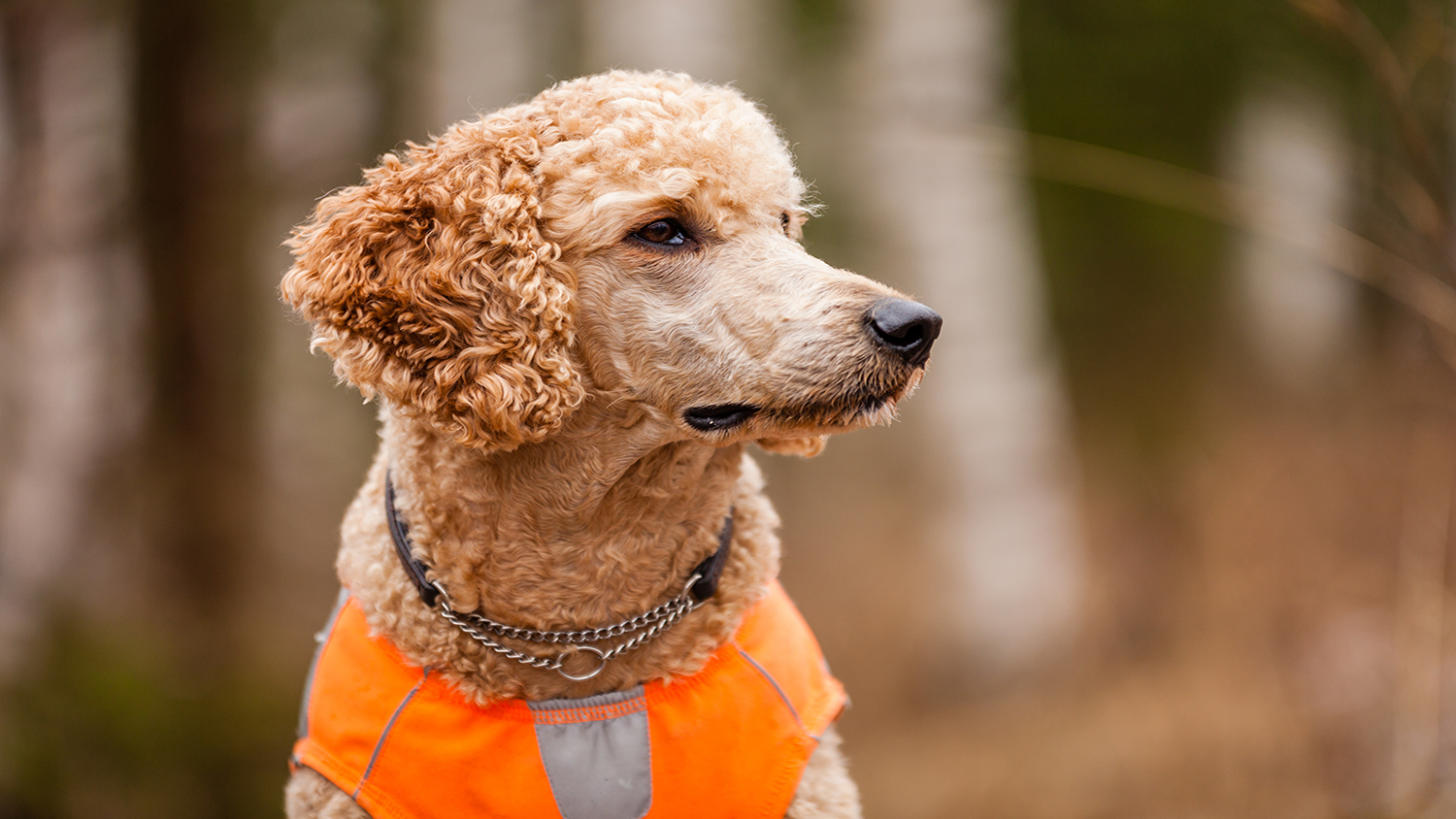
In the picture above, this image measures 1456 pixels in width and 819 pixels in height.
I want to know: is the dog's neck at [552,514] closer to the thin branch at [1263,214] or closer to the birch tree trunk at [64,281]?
the thin branch at [1263,214]

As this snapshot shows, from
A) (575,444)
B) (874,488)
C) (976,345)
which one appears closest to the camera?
(575,444)

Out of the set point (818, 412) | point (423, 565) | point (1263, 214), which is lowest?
point (423, 565)

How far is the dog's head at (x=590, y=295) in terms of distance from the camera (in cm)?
179

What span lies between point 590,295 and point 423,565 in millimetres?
606

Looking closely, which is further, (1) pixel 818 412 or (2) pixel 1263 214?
(2) pixel 1263 214

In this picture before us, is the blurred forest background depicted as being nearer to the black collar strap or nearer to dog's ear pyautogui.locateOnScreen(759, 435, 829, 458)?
dog's ear pyautogui.locateOnScreen(759, 435, 829, 458)

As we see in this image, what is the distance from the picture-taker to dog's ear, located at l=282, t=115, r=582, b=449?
1.78 meters

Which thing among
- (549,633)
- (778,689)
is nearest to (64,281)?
(549,633)

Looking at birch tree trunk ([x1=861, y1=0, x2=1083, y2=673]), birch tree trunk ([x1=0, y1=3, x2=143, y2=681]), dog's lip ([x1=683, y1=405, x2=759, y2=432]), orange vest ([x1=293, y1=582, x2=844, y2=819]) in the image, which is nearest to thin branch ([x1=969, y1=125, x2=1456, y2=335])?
dog's lip ([x1=683, y1=405, x2=759, y2=432])

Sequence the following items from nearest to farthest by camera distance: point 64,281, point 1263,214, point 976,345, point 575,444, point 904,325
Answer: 1. point 904,325
2. point 575,444
3. point 1263,214
4. point 64,281
5. point 976,345

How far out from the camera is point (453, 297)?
1.84 m

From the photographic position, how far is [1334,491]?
4.36 m

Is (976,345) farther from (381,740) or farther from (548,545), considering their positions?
(381,740)

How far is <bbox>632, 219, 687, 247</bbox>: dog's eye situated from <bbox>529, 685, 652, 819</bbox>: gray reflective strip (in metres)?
0.86
